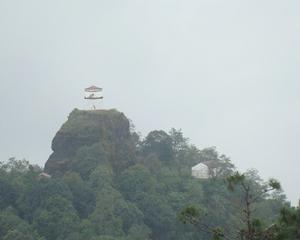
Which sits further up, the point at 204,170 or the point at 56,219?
the point at 204,170

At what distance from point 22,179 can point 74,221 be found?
24.1 feet

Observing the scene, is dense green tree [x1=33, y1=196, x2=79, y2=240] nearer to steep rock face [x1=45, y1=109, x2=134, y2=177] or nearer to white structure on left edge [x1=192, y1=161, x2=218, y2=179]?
steep rock face [x1=45, y1=109, x2=134, y2=177]

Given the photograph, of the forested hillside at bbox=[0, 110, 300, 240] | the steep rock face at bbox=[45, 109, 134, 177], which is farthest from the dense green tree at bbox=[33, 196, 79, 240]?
the steep rock face at bbox=[45, 109, 134, 177]

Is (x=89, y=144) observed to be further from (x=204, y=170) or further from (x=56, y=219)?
(x=204, y=170)

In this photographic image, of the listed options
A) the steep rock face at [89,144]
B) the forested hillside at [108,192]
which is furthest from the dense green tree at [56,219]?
the steep rock face at [89,144]

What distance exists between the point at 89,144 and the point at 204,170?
9523 millimetres

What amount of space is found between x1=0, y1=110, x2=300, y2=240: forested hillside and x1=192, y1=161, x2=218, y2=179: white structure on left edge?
51cm

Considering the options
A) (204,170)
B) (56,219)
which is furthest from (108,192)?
(204,170)

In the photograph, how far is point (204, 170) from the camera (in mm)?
63781

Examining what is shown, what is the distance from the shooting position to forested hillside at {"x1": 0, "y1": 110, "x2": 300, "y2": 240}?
169ft

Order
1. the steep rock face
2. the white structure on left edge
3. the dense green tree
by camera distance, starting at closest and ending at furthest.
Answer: the dense green tree, the steep rock face, the white structure on left edge

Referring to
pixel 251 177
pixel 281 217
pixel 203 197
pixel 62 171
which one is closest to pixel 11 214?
pixel 62 171

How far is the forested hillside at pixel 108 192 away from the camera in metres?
51.4

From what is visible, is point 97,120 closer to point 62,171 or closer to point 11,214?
point 62,171
